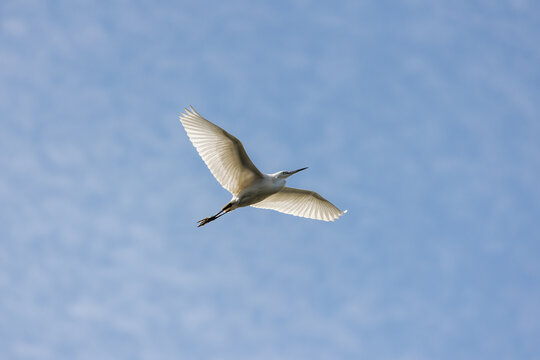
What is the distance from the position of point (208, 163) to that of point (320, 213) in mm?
4124

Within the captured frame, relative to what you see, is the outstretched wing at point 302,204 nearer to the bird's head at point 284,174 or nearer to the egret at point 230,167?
the egret at point 230,167

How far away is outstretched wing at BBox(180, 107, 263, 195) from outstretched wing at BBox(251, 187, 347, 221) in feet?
5.00

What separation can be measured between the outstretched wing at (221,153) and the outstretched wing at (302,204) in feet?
5.00

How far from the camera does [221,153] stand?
1697cm

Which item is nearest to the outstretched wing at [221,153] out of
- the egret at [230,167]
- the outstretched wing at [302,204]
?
the egret at [230,167]

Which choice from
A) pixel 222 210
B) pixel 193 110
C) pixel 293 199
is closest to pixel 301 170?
pixel 293 199

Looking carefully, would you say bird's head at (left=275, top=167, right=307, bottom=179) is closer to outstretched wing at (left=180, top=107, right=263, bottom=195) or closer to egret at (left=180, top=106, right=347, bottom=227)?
egret at (left=180, top=106, right=347, bottom=227)

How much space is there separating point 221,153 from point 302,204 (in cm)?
347

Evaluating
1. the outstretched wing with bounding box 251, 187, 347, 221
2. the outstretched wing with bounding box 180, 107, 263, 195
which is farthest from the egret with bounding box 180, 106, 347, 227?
the outstretched wing with bounding box 251, 187, 347, 221

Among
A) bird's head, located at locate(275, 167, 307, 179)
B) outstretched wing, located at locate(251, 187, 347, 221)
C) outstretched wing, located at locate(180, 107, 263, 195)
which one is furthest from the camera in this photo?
outstretched wing, located at locate(251, 187, 347, 221)

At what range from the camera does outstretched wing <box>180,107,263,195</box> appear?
16516mm

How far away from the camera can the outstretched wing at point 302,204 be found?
18766 mm

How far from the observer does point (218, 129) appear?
644 inches

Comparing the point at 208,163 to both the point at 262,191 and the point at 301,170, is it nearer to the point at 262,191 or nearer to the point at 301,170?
the point at 262,191
